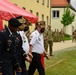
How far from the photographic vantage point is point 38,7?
157 ft

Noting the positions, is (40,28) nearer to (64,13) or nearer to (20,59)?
(20,59)

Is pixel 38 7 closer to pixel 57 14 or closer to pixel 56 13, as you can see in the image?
pixel 56 13

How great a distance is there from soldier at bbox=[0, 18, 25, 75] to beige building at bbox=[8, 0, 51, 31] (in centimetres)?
2964

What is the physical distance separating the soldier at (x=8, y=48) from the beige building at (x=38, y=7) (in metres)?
29.6

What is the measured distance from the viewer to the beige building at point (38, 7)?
1611 inches

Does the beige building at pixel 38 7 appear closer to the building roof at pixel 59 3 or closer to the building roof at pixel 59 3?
the building roof at pixel 59 3

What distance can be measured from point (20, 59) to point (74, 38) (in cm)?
3925

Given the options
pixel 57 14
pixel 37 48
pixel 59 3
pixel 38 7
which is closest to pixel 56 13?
pixel 57 14

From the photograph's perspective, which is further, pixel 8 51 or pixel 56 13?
pixel 56 13

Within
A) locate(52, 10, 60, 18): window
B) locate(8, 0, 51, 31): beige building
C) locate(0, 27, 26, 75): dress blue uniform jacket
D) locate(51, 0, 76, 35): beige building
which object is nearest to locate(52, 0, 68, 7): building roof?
locate(51, 0, 76, 35): beige building

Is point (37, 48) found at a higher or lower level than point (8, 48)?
lower

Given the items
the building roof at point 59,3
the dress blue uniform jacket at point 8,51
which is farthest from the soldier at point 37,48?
the building roof at point 59,3

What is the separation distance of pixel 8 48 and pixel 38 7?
1586 inches

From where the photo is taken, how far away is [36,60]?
35.1 ft
